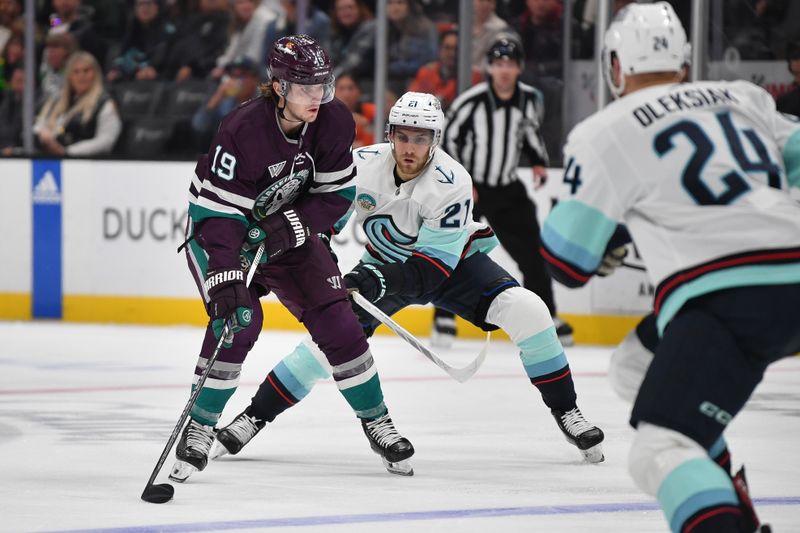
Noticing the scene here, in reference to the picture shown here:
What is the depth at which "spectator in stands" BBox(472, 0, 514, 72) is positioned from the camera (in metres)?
8.08

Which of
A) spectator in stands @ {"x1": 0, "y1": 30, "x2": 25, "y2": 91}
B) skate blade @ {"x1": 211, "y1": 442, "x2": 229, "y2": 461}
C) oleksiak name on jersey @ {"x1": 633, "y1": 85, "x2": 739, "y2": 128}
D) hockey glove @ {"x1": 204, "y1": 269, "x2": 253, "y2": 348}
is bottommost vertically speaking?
skate blade @ {"x1": 211, "y1": 442, "x2": 229, "y2": 461}

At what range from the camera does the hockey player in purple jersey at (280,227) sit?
3.87 m

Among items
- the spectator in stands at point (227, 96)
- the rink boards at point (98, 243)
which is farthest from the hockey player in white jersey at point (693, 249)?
the spectator in stands at point (227, 96)

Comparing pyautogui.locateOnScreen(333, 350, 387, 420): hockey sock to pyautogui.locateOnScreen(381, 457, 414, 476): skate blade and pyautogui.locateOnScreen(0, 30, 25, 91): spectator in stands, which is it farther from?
pyautogui.locateOnScreen(0, 30, 25, 91): spectator in stands

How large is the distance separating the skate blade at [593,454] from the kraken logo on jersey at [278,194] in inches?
44.1

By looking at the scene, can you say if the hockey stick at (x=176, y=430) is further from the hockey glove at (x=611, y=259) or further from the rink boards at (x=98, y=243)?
the rink boards at (x=98, y=243)

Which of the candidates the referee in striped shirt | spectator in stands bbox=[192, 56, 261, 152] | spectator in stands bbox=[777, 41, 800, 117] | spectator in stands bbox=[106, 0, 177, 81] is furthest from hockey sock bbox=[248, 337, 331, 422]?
spectator in stands bbox=[106, 0, 177, 81]

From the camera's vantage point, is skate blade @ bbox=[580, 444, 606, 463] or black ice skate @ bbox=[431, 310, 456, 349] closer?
skate blade @ bbox=[580, 444, 606, 463]

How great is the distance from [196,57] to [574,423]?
5.50 m

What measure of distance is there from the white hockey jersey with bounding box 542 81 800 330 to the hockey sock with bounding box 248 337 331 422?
176cm

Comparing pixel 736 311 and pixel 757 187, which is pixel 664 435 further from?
pixel 757 187

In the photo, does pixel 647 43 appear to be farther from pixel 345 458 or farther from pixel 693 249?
pixel 345 458

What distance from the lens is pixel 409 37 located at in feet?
27.3

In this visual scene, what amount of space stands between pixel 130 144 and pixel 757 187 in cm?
678
